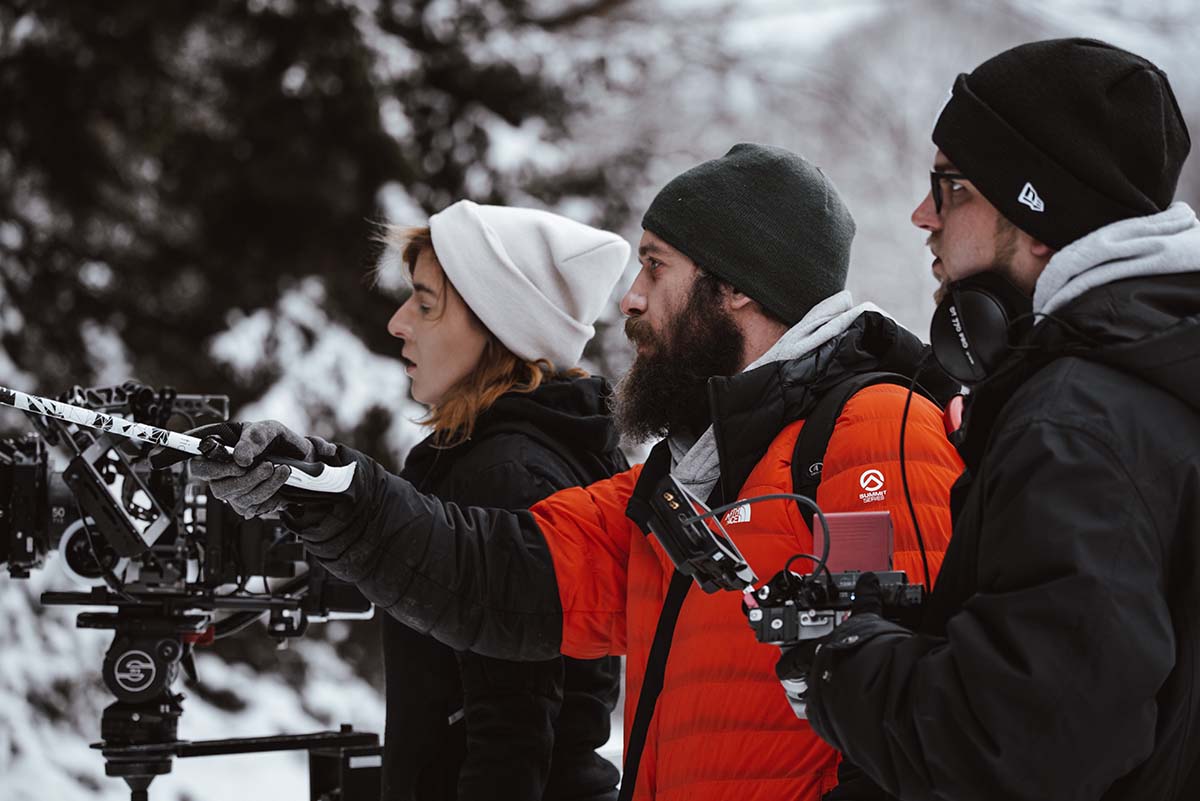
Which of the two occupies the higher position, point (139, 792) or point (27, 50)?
point (27, 50)

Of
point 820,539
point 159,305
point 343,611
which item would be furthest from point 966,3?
point 820,539

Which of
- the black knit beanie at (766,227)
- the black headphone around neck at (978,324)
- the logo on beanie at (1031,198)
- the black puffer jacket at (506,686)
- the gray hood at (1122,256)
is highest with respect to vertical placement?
the black knit beanie at (766,227)

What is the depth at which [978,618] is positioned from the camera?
145 cm

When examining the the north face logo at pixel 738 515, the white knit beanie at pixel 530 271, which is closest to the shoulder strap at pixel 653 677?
the the north face logo at pixel 738 515

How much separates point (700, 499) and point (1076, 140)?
2.58 ft

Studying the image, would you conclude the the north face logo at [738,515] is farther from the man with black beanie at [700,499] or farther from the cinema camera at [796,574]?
the cinema camera at [796,574]

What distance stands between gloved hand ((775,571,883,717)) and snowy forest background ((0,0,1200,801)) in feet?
13.6

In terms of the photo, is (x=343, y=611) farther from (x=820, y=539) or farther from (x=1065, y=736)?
(x=1065, y=736)

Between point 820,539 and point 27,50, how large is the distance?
15.8 ft

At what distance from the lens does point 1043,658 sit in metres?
1.38

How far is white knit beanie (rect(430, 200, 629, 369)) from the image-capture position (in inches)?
114

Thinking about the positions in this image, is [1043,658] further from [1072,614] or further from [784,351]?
[784,351]

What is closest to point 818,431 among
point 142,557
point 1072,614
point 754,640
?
point 754,640

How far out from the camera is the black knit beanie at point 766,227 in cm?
241
